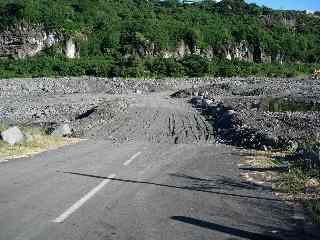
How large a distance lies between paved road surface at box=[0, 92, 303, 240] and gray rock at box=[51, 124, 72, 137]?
593cm

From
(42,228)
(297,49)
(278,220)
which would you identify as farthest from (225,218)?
(297,49)

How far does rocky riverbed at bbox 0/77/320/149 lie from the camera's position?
23.6m

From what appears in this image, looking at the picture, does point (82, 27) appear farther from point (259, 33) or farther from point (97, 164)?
point (97, 164)

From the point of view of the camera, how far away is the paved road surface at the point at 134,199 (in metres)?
8.44

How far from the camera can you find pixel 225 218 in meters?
9.34

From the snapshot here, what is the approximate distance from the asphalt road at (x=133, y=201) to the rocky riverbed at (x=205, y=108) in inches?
275

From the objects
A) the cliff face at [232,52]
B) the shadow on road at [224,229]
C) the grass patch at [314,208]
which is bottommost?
the grass patch at [314,208]

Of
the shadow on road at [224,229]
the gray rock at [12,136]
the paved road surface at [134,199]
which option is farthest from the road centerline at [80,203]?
the gray rock at [12,136]

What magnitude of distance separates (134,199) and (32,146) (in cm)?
941

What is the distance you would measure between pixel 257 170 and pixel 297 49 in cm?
10029

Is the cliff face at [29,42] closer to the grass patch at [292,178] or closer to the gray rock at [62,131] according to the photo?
the gray rock at [62,131]

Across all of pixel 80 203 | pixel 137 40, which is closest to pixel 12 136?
pixel 80 203

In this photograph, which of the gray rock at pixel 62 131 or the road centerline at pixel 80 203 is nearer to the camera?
the road centerline at pixel 80 203

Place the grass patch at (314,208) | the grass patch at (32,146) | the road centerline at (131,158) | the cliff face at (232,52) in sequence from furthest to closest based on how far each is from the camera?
1. the cliff face at (232,52)
2. the grass patch at (32,146)
3. the road centerline at (131,158)
4. the grass patch at (314,208)
